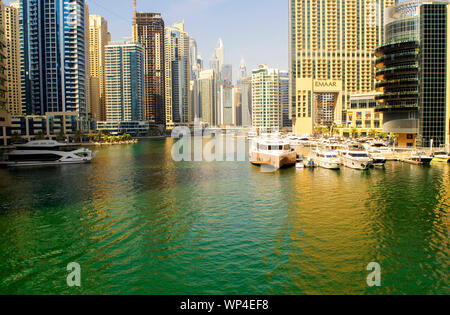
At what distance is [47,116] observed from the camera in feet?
543

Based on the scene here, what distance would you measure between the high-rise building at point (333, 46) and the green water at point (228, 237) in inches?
4903

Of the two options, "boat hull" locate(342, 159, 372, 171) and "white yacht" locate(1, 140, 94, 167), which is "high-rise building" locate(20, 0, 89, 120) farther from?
"boat hull" locate(342, 159, 372, 171)

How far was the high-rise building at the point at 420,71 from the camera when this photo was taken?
271 ft

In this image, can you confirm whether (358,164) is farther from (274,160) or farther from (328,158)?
(274,160)

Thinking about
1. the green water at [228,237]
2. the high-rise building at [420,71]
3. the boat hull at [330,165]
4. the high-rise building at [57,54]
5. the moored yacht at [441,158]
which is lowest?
the green water at [228,237]

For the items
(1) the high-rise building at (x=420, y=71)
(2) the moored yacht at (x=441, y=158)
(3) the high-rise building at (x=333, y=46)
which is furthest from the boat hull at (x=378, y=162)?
(3) the high-rise building at (x=333, y=46)

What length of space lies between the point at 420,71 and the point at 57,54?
490 feet

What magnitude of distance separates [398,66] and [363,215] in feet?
217

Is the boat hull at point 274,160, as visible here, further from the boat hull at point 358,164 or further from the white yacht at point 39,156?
the white yacht at point 39,156

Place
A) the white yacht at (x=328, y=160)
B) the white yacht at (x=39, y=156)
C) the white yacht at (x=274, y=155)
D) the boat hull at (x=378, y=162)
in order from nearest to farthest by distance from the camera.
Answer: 1. the white yacht at (x=328, y=160)
2. the boat hull at (x=378, y=162)
3. the white yacht at (x=274, y=155)
4. the white yacht at (x=39, y=156)

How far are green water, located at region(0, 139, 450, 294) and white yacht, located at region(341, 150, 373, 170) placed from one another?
1077cm
